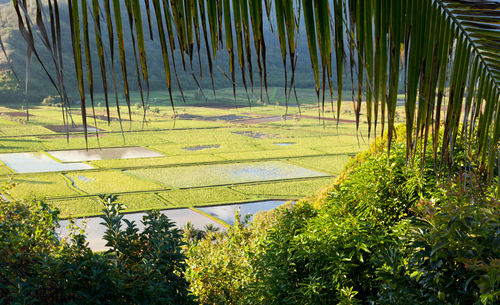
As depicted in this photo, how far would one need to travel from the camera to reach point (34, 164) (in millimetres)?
28188

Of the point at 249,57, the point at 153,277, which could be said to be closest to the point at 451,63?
the point at 249,57

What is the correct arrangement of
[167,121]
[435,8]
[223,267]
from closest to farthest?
[435,8] → [223,267] → [167,121]

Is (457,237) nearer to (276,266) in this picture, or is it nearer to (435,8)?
(276,266)

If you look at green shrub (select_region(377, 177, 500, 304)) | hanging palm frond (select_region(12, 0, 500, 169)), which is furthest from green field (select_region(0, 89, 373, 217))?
hanging palm frond (select_region(12, 0, 500, 169))

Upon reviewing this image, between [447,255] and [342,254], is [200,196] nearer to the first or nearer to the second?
[342,254]

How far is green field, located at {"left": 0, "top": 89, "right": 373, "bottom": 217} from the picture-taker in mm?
22562

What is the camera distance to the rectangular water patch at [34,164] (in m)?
27.0

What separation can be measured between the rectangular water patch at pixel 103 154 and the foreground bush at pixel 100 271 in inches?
1121

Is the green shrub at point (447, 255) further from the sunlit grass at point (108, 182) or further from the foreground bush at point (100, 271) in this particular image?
the sunlit grass at point (108, 182)

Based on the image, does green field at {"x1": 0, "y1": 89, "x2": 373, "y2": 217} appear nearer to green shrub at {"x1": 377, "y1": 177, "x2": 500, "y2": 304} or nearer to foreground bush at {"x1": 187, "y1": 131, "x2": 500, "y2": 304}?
foreground bush at {"x1": 187, "y1": 131, "x2": 500, "y2": 304}

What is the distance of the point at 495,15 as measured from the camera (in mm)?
733

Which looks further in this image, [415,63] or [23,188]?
[23,188]

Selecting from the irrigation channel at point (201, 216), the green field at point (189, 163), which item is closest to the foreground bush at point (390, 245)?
the green field at point (189, 163)

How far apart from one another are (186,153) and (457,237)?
30.9 metres
